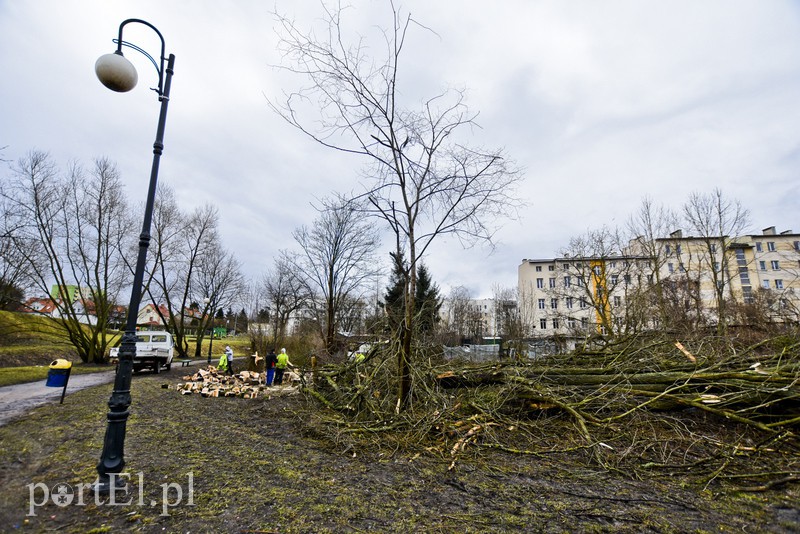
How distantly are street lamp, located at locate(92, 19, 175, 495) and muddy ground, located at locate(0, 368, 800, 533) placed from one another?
0.24m

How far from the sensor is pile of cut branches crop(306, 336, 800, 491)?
5051mm

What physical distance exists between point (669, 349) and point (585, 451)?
196 inches

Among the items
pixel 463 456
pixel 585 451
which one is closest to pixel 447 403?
pixel 463 456

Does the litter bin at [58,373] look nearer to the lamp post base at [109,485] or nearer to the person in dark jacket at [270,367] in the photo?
the lamp post base at [109,485]

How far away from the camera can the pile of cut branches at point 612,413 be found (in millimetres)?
5051

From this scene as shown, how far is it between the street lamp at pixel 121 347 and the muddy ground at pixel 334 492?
0.80 ft

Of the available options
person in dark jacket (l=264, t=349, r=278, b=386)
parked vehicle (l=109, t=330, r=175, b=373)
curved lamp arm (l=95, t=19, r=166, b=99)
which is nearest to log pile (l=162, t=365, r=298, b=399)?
person in dark jacket (l=264, t=349, r=278, b=386)

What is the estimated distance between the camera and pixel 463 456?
205 inches

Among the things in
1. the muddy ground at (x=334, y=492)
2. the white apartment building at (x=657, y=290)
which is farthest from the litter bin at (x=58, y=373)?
the white apartment building at (x=657, y=290)

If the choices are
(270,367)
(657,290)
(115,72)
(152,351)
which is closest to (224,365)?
(270,367)

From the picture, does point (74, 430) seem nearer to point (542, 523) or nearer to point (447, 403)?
Answer: point (447, 403)

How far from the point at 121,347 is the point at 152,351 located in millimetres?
15859

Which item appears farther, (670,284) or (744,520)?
(670,284)

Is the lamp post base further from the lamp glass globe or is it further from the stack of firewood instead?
the stack of firewood
